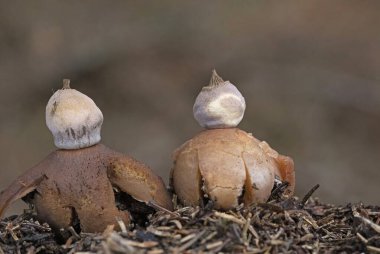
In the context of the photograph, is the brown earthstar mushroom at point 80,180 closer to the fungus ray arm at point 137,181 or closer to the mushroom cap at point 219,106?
the fungus ray arm at point 137,181

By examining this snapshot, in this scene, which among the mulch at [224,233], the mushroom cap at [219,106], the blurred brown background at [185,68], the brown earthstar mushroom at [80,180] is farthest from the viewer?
the blurred brown background at [185,68]

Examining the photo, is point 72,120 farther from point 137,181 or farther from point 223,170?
point 223,170

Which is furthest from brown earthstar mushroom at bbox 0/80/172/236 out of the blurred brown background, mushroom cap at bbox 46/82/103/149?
the blurred brown background

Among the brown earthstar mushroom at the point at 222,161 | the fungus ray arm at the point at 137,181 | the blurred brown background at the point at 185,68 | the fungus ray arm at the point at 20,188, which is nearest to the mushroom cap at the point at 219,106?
the brown earthstar mushroom at the point at 222,161

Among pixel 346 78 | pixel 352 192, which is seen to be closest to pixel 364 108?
pixel 346 78

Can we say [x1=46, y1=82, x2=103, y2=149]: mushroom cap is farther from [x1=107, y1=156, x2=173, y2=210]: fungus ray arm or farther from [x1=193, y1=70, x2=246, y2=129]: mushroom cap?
[x1=193, y1=70, x2=246, y2=129]: mushroom cap

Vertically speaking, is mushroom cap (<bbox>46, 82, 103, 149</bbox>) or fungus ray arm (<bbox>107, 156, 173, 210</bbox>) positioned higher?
mushroom cap (<bbox>46, 82, 103, 149</bbox>)
